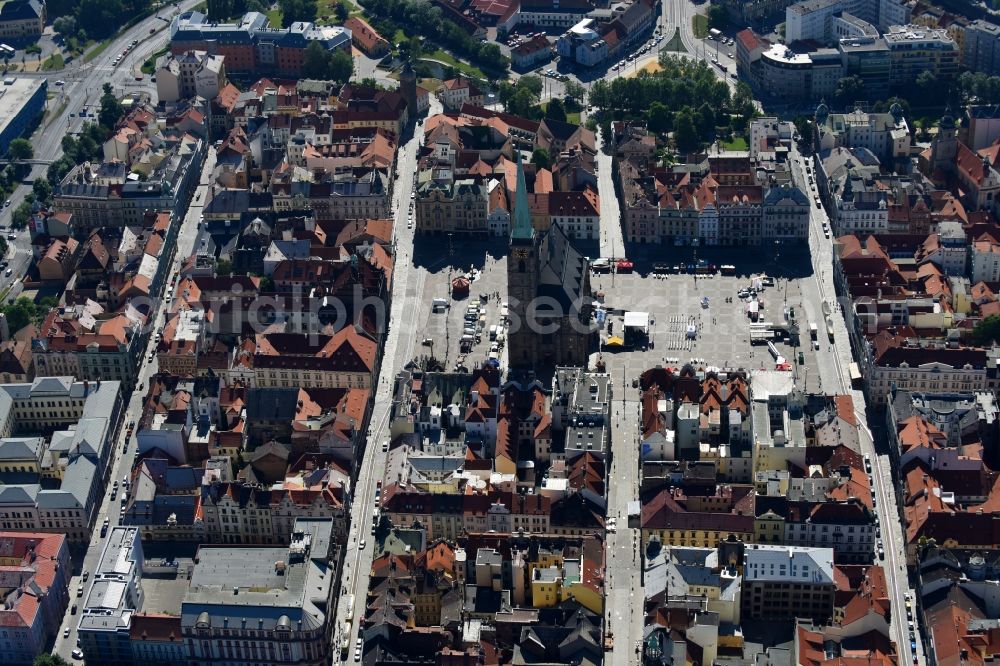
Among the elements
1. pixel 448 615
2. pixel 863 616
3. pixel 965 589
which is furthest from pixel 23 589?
pixel 965 589

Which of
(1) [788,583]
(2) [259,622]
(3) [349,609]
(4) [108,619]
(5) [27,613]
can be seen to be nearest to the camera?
(2) [259,622]

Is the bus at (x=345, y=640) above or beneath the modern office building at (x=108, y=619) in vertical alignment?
beneath

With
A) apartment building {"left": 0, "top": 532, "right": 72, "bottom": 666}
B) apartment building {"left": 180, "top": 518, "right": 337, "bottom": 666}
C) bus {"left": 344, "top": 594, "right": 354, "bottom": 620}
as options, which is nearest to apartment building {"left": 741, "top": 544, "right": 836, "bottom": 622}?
bus {"left": 344, "top": 594, "right": 354, "bottom": 620}

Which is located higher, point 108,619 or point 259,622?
point 259,622

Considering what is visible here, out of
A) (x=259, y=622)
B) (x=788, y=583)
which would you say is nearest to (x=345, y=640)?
(x=259, y=622)

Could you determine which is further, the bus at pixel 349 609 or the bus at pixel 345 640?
the bus at pixel 349 609

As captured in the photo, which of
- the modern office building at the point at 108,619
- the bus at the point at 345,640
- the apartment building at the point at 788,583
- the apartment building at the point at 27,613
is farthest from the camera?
the apartment building at the point at 788,583

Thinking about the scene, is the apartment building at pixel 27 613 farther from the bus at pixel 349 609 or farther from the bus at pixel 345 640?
the bus at pixel 345 640

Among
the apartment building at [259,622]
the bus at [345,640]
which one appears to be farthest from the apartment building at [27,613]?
the bus at [345,640]

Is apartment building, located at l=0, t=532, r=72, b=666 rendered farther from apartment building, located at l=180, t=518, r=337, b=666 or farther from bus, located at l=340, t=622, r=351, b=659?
bus, located at l=340, t=622, r=351, b=659

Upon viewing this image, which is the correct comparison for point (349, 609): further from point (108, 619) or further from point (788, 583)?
point (788, 583)

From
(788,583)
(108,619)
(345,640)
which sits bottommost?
(345,640)

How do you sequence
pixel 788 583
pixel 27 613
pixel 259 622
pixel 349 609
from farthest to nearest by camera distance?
pixel 349 609 < pixel 27 613 < pixel 788 583 < pixel 259 622
